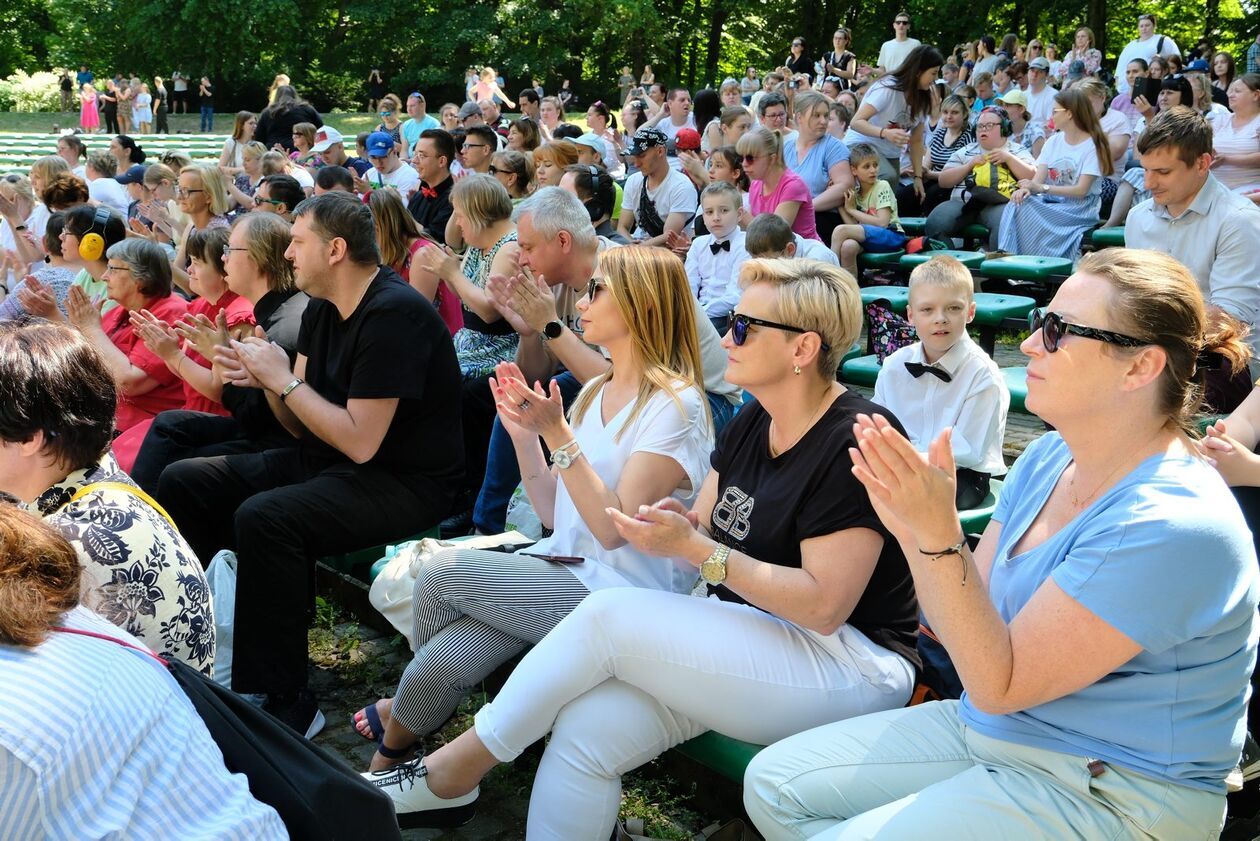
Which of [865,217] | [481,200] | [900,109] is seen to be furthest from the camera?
[900,109]

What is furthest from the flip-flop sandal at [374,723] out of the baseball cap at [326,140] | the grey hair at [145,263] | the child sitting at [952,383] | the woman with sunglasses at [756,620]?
the baseball cap at [326,140]

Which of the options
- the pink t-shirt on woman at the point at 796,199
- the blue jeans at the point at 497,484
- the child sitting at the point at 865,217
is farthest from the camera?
the child sitting at the point at 865,217

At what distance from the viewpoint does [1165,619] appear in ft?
5.80

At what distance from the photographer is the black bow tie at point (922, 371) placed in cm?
388

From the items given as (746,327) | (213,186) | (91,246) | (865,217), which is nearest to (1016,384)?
(746,327)

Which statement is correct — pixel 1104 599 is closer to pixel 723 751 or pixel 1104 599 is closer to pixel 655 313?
pixel 723 751

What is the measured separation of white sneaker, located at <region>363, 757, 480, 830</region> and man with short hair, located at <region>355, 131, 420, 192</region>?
7.70 meters

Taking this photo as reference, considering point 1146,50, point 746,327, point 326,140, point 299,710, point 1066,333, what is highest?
point 1146,50

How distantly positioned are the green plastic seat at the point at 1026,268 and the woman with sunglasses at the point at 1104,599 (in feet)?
15.2

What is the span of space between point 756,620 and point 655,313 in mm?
1067

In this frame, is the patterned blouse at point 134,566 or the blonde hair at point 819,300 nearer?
the patterned blouse at point 134,566

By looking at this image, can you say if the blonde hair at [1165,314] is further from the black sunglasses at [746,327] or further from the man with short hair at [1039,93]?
the man with short hair at [1039,93]

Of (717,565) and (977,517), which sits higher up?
(717,565)

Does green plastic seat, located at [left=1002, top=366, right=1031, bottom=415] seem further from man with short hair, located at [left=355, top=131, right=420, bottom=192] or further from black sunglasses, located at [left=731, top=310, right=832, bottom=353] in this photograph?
man with short hair, located at [left=355, top=131, right=420, bottom=192]
